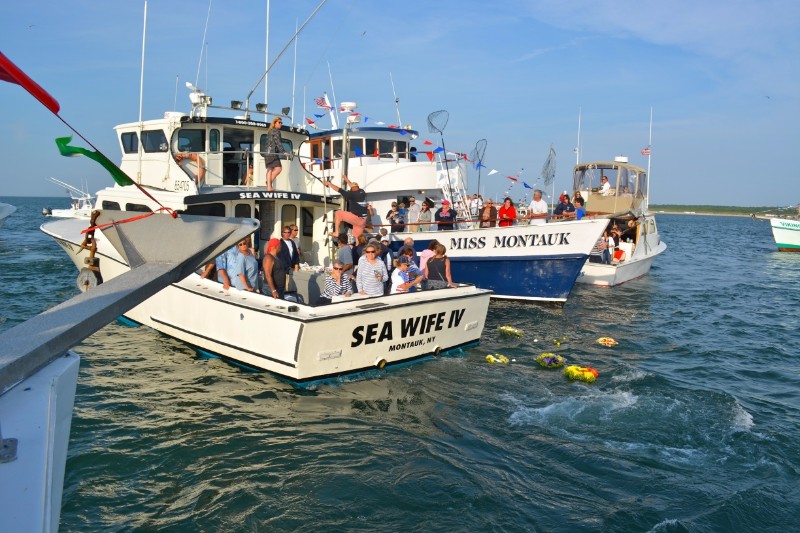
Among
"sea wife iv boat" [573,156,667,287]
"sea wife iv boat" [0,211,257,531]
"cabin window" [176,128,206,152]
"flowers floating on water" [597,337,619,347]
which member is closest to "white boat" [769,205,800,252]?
"sea wife iv boat" [573,156,667,287]

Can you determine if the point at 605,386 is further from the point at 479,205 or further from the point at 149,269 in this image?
the point at 479,205

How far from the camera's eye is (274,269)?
9898 millimetres

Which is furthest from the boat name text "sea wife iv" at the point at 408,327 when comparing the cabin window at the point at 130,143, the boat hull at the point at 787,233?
the boat hull at the point at 787,233

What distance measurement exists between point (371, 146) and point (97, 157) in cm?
1646

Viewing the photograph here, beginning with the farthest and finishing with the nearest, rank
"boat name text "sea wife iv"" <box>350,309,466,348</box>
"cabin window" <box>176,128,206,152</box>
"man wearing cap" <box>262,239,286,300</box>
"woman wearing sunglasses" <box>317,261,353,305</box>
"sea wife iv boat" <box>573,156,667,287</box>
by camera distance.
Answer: "sea wife iv boat" <box>573,156,667,287</box> < "cabin window" <box>176,128,206,152</box> < "woman wearing sunglasses" <box>317,261,353,305</box> < "man wearing cap" <box>262,239,286,300</box> < "boat name text "sea wife iv"" <box>350,309,466,348</box>

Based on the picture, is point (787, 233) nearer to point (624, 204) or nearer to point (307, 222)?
point (624, 204)

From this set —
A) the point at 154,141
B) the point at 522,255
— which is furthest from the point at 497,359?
the point at 154,141

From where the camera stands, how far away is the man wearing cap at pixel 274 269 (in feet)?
32.0

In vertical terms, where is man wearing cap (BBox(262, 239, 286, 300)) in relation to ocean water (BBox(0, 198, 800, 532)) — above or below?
above

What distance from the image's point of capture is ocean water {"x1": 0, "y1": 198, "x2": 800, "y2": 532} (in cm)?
597

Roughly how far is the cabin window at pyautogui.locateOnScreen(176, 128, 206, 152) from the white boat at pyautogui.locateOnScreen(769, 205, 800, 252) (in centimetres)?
3780

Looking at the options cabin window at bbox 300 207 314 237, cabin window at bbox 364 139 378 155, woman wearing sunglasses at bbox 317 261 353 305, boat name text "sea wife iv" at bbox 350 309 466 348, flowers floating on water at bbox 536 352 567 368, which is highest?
cabin window at bbox 364 139 378 155

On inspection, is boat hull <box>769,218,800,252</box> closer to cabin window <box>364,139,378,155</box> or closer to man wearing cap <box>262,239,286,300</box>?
cabin window <box>364,139,378,155</box>

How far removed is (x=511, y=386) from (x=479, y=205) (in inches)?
445
